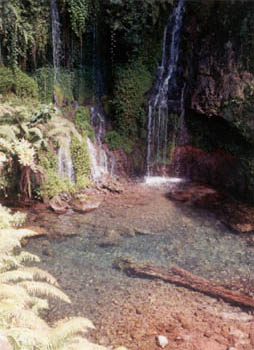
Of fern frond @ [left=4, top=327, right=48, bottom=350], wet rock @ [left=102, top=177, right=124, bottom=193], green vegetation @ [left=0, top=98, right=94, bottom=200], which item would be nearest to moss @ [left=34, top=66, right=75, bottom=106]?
green vegetation @ [left=0, top=98, right=94, bottom=200]

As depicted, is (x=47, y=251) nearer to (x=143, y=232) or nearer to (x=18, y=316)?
(x=143, y=232)

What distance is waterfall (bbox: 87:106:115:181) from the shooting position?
9589 millimetres

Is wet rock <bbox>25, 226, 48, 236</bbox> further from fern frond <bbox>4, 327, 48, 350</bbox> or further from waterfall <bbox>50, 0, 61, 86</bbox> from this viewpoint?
waterfall <bbox>50, 0, 61, 86</bbox>

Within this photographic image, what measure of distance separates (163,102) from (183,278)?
6480mm

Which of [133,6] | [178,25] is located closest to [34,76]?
[133,6]

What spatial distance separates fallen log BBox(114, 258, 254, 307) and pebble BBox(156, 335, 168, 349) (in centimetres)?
118

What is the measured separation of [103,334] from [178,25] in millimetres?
9014

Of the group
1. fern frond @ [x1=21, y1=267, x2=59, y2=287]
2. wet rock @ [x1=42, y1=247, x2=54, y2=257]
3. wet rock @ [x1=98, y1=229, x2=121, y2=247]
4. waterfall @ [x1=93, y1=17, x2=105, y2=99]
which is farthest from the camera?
waterfall @ [x1=93, y1=17, x2=105, y2=99]

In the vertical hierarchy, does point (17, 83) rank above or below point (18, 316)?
above

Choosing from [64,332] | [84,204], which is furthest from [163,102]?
[64,332]

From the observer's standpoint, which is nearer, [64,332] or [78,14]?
[64,332]

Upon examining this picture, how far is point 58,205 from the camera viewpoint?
7648 millimetres

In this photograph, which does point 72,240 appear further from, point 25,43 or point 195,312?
point 25,43

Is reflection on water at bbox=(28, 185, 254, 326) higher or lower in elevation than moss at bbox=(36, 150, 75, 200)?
lower
